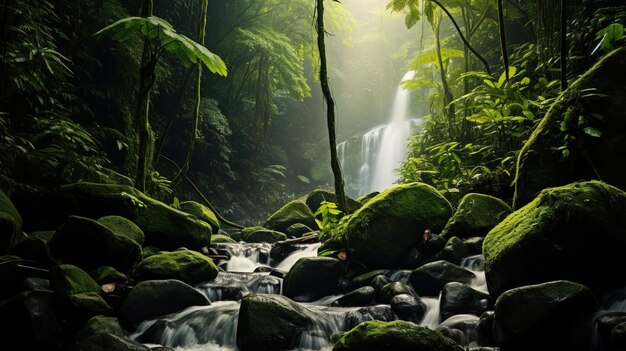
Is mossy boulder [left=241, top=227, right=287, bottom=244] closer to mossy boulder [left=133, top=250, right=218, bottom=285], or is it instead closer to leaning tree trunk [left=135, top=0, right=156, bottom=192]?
leaning tree trunk [left=135, top=0, right=156, bottom=192]

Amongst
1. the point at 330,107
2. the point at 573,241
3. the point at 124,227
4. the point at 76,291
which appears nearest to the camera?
the point at 573,241

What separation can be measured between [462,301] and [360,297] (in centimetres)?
119

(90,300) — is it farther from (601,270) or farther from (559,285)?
(601,270)

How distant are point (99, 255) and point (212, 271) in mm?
1561

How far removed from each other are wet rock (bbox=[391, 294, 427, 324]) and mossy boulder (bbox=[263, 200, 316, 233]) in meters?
6.21

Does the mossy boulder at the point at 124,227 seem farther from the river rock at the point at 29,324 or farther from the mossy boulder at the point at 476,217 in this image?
the mossy boulder at the point at 476,217

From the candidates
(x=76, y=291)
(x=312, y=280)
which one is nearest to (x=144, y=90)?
(x=76, y=291)

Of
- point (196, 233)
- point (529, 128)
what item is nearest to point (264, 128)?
point (196, 233)

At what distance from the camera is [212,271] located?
6016 millimetres

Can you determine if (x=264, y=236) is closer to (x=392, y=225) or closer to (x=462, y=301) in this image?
(x=392, y=225)

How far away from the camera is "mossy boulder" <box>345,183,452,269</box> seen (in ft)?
18.4

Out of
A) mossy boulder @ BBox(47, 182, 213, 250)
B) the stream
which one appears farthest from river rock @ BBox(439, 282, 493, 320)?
mossy boulder @ BBox(47, 182, 213, 250)

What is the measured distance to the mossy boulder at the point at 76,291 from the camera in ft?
13.5

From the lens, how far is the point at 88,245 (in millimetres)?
4945
